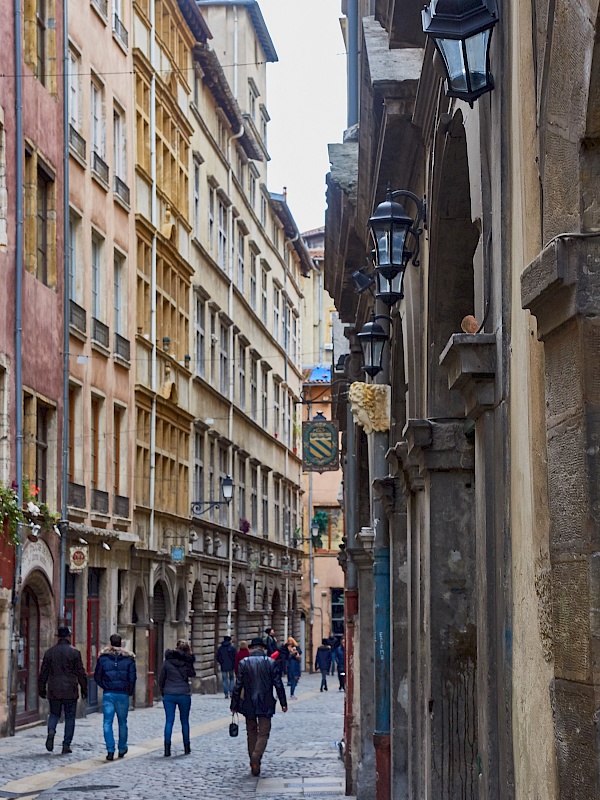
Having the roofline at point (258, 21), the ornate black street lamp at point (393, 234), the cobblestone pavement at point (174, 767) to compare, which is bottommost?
the cobblestone pavement at point (174, 767)

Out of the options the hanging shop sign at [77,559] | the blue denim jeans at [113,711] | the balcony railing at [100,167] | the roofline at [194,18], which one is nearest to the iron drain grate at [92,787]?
the blue denim jeans at [113,711]

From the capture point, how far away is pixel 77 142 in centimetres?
3303

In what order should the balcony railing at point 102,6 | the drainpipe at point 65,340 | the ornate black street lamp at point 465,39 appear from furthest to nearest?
1. the balcony railing at point 102,6
2. the drainpipe at point 65,340
3. the ornate black street lamp at point 465,39

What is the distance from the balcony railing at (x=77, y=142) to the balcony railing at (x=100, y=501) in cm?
718

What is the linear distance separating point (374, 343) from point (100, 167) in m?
21.7

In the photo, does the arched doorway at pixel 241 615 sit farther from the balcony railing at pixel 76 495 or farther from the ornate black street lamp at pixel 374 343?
the ornate black street lamp at pixel 374 343

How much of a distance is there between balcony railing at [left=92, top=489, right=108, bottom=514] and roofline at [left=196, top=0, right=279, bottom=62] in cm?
2820

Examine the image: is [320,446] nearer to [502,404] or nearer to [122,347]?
[122,347]

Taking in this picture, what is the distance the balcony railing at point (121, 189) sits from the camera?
36250mm

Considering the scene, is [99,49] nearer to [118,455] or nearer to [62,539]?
[118,455]

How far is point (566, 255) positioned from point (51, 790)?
47.1 feet

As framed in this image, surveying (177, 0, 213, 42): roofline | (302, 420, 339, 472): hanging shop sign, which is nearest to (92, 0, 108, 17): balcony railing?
(177, 0, 213, 42): roofline

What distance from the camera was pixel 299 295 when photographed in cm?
7312

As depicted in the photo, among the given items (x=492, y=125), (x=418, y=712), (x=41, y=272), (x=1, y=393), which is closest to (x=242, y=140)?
(x=41, y=272)
